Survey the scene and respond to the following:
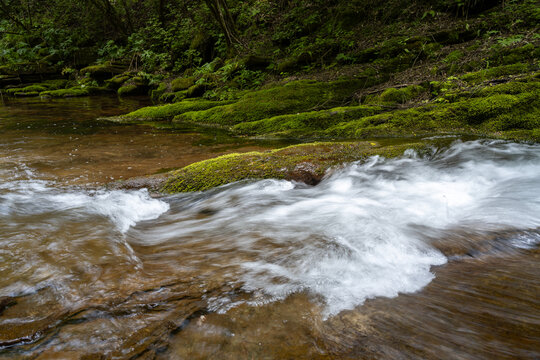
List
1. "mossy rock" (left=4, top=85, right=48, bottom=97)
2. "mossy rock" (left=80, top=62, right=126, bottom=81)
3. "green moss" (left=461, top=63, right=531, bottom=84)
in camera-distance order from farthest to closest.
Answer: "mossy rock" (left=80, top=62, right=126, bottom=81) → "mossy rock" (left=4, top=85, right=48, bottom=97) → "green moss" (left=461, top=63, right=531, bottom=84)

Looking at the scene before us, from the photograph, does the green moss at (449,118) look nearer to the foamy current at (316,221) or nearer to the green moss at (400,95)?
the foamy current at (316,221)

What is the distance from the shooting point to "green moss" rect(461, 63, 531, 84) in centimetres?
623

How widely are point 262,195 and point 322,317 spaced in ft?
7.34

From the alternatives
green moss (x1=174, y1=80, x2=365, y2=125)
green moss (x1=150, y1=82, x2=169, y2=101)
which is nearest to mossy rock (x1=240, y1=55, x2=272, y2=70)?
green moss (x1=174, y1=80, x2=365, y2=125)

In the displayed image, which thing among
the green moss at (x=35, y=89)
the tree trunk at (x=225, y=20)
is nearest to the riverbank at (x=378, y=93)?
the tree trunk at (x=225, y=20)

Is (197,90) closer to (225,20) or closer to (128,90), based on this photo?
(225,20)

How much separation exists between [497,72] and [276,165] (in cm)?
557

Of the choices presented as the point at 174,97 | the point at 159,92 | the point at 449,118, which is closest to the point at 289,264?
the point at 449,118

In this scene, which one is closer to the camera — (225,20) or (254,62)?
(254,62)

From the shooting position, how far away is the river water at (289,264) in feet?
5.28

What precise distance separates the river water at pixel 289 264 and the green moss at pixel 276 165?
0.60ft

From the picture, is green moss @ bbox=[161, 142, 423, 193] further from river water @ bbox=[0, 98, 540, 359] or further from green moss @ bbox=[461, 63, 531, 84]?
green moss @ bbox=[461, 63, 531, 84]

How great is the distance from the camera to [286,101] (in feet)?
27.8

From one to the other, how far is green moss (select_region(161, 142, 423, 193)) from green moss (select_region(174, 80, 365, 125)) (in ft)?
12.7
